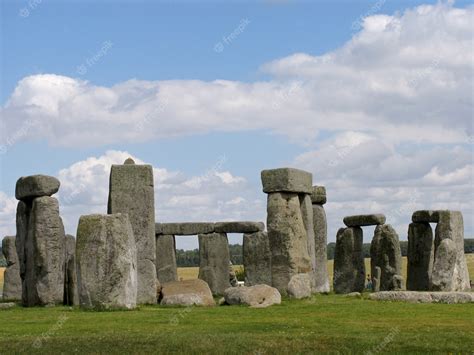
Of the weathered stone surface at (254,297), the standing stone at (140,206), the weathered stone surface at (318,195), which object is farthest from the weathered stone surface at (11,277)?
the weathered stone surface at (254,297)

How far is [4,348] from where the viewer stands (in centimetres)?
1791

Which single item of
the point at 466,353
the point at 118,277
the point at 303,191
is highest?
the point at 303,191

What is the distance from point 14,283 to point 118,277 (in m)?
13.9

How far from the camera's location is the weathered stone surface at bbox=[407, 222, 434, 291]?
35.7 metres

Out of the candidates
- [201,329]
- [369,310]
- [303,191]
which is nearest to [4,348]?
[201,329]

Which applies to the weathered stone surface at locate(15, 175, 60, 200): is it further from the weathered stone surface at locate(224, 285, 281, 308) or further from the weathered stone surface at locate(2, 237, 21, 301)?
the weathered stone surface at locate(2, 237, 21, 301)

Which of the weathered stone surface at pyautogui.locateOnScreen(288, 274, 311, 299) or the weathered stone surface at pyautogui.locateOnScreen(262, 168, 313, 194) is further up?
the weathered stone surface at pyautogui.locateOnScreen(262, 168, 313, 194)

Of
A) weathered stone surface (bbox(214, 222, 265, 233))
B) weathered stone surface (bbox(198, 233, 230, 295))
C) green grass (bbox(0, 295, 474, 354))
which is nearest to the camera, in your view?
green grass (bbox(0, 295, 474, 354))

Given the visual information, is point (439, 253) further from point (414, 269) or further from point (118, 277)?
point (118, 277)

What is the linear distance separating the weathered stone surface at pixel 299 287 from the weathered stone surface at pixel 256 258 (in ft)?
33.7

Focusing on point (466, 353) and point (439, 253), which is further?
point (439, 253)

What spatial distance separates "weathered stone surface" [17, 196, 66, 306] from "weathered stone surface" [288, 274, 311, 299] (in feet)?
21.6

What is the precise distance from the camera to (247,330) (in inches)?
760

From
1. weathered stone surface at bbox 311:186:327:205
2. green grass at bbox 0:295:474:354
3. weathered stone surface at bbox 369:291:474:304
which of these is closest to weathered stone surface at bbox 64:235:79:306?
green grass at bbox 0:295:474:354
